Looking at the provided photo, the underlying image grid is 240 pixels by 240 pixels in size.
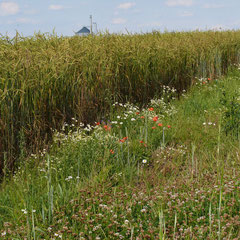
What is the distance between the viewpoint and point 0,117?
450 cm

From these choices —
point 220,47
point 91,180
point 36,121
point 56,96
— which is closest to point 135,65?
point 56,96

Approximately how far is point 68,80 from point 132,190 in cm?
252

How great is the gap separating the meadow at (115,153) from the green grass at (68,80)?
2 cm

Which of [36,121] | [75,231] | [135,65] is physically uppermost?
[135,65]

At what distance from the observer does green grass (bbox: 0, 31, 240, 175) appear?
4636 mm

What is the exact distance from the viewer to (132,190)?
3.34 meters

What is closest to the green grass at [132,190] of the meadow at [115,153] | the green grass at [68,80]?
the meadow at [115,153]

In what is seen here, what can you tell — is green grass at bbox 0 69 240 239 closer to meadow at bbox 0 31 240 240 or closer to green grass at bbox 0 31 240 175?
meadow at bbox 0 31 240 240

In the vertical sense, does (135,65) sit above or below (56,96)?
above

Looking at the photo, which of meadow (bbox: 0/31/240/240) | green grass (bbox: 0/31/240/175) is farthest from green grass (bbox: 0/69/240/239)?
green grass (bbox: 0/31/240/175)

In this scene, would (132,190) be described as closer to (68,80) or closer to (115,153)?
(115,153)

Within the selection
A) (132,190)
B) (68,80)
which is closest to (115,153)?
(132,190)

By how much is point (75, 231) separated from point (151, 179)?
4.18ft

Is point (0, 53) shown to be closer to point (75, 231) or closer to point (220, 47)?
point (75, 231)
